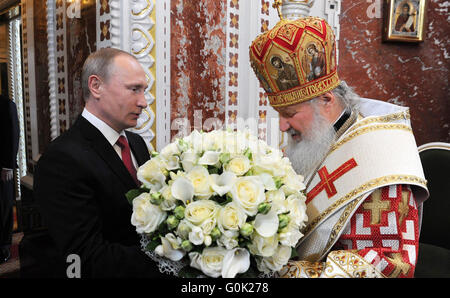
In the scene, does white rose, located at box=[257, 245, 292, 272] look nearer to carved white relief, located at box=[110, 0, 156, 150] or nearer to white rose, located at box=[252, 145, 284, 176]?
white rose, located at box=[252, 145, 284, 176]

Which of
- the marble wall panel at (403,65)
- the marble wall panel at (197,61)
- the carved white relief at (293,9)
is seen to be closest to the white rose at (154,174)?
the marble wall panel at (197,61)

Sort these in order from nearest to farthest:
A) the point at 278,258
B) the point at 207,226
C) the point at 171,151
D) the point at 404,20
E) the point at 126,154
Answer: the point at 207,226
the point at 278,258
the point at 171,151
the point at 126,154
the point at 404,20

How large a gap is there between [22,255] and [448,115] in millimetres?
4129

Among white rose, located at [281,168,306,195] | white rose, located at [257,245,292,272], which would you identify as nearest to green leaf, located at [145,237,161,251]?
white rose, located at [257,245,292,272]

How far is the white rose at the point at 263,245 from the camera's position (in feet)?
3.44

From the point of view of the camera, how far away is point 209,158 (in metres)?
1.11

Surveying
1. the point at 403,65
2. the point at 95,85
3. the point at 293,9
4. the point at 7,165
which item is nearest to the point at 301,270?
the point at 95,85

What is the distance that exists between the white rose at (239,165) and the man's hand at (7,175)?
1.04 m

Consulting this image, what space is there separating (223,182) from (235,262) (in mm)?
229

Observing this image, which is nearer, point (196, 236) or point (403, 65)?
point (196, 236)

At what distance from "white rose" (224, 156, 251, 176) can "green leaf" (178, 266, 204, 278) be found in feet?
1.05

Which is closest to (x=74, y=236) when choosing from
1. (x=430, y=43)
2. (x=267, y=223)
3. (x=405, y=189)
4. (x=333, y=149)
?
(x=267, y=223)

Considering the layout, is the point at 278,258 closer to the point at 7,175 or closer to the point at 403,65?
the point at 7,175
